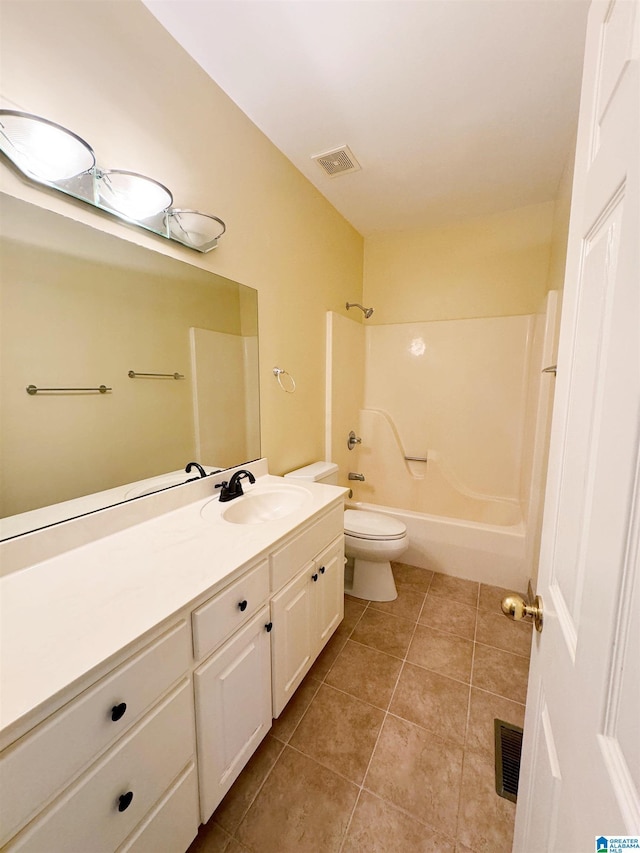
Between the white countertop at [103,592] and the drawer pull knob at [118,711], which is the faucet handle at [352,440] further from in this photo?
the drawer pull knob at [118,711]

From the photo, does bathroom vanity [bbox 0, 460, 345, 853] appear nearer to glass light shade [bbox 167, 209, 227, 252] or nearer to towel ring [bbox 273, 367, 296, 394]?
towel ring [bbox 273, 367, 296, 394]

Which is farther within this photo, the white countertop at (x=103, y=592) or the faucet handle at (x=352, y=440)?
the faucet handle at (x=352, y=440)

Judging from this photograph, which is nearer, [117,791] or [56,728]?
[56,728]

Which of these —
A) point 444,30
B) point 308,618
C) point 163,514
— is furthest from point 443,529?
point 444,30

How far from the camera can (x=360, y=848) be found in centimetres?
94

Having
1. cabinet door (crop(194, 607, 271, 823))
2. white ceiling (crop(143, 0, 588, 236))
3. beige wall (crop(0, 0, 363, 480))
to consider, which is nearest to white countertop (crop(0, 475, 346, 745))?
cabinet door (crop(194, 607, 271, 823))

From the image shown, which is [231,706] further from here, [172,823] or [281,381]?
[281,381]

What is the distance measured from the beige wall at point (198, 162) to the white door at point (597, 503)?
1.25 meters

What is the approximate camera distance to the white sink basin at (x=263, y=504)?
1.37 m

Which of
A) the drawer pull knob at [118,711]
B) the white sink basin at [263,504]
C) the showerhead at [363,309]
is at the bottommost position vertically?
the drawer pull knob at [118,711]

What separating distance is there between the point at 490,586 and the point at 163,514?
2088 mm

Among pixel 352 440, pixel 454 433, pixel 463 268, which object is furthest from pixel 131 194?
pixel 454 433

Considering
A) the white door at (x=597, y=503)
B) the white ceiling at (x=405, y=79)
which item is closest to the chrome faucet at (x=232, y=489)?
the white door at (x=597, y=503)

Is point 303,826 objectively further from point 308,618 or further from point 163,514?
point 163,514
